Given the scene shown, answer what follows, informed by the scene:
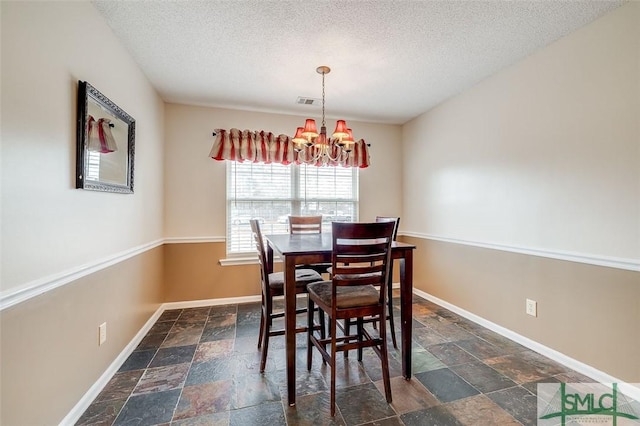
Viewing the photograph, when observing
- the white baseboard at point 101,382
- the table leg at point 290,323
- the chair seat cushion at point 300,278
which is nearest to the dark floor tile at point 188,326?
the white baseboard at point 101,382

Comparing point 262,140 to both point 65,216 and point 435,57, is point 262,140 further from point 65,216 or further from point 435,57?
point 65,216

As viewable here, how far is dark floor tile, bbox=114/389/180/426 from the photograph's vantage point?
1.52 meters

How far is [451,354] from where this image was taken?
2.22m

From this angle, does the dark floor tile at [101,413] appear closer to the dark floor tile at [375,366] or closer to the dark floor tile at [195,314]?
the dark floor tile at [195,314]

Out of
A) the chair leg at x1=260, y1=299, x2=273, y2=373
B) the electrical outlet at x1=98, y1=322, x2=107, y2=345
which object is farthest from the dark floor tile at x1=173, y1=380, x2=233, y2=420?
the electrical outlet at x1=98, y1=322, x2=107, y2=345

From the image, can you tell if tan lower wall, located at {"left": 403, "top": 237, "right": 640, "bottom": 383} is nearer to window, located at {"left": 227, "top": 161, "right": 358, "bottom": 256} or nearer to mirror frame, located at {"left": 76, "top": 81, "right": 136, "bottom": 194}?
window, located at {"left": 227, "top": 161, "right": 358, "bottom": 256}

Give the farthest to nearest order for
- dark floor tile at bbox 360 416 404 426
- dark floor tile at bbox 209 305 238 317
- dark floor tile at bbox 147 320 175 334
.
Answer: dark floor tile at bbox 209 305 238 317
dark floor tile at bbox 147 320 175 334
dark floor tile at bbox 360 416 404 426

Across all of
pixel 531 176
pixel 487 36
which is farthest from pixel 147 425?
pixel 487 36

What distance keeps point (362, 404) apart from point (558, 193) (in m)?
2.10

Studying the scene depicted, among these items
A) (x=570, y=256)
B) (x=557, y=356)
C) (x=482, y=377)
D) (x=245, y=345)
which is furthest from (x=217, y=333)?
(x=570, y=256)

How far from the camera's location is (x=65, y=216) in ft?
4.75

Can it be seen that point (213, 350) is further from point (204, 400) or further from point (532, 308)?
point (532, 308)

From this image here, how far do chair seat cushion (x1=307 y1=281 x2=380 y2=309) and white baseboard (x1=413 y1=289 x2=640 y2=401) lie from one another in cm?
157

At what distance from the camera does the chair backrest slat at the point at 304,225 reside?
3.12 m
